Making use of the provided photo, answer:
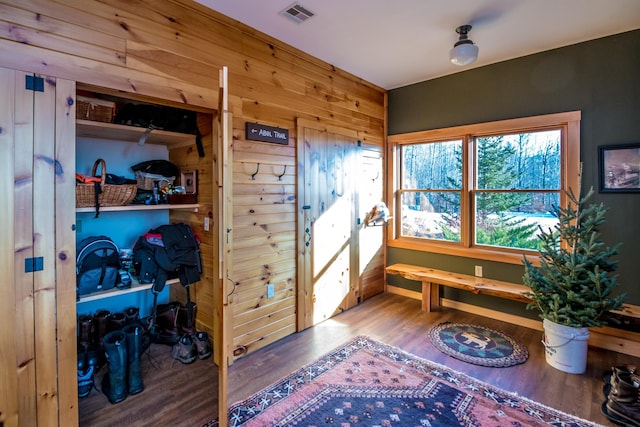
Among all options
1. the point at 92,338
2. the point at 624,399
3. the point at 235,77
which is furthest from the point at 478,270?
the point at 92,338

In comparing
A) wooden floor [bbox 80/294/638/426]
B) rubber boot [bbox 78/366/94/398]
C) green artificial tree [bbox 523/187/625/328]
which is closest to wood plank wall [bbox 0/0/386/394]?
wooden floor [bbox 80/294/638/426]

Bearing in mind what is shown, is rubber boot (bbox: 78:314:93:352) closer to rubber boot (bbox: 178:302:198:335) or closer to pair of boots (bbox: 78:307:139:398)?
pair of boots (bbox: 78:307:139:398)

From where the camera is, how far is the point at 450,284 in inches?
140

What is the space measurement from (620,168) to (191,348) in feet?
13.3

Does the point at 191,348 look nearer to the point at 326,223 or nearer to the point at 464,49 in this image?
the point at 326,223

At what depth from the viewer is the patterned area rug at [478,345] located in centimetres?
275

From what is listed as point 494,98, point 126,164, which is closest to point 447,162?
point 494,98

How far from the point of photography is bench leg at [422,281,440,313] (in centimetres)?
382

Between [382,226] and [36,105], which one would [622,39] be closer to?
[382,226]

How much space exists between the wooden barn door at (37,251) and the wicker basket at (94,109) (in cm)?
45

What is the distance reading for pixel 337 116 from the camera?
3689 mm

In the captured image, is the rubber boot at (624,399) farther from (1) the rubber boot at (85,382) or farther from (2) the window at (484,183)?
(1) the rubber boot at (85,382)

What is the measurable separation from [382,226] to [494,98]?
201cm

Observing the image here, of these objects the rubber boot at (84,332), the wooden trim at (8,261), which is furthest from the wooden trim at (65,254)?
the rubber boot at (84,332)
